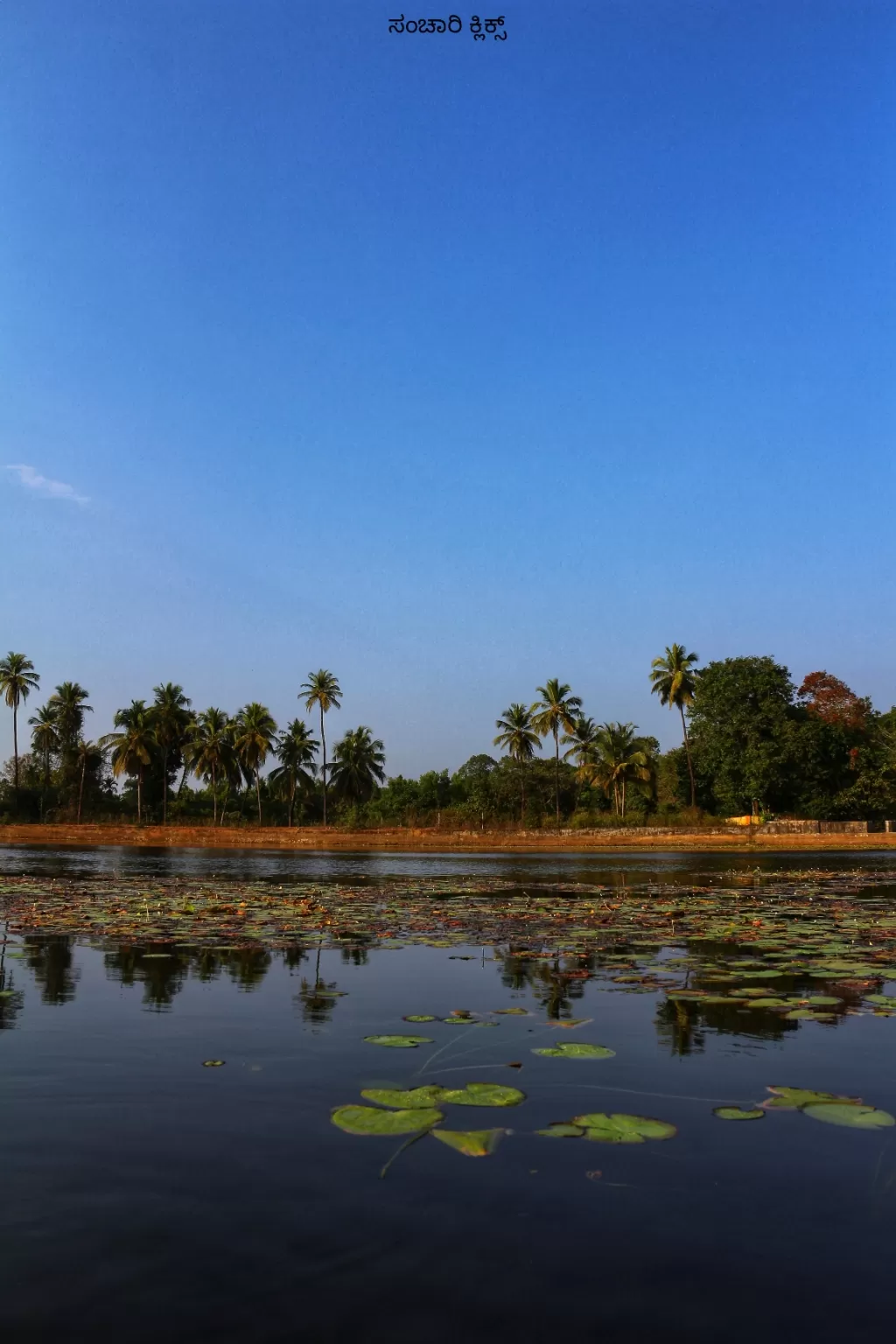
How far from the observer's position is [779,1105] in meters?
4.16

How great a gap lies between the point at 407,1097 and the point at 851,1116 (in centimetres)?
206

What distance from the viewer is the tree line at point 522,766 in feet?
183

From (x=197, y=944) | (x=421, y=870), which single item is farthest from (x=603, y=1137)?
(x=421, y=870)

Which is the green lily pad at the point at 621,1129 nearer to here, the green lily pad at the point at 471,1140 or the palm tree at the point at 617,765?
the green lily pad at the point at 471,1140

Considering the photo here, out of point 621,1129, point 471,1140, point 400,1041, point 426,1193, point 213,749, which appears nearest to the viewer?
point 426,1193

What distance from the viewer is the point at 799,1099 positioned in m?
4.22

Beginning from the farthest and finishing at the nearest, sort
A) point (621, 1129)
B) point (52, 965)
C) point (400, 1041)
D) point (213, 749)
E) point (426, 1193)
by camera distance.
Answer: point (213, 749), point (52, 965), point (400, 1041), point (621, 1129), point (426, 1193)

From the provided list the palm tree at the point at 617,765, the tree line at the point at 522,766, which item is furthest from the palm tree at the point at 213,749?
the palm tree at the point at 617,765

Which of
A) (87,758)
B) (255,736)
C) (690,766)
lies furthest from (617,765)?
(87,758)

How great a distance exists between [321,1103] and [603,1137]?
1.37 m

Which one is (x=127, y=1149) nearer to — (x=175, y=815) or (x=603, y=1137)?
(x=603, y=1137)

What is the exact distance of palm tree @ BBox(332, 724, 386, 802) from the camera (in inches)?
3223

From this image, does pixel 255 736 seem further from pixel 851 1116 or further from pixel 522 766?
pixel 851 1116

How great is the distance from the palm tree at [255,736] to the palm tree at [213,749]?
956 mm
